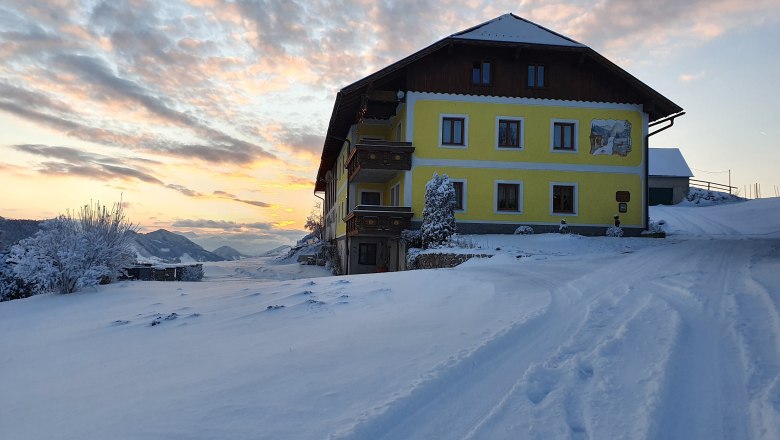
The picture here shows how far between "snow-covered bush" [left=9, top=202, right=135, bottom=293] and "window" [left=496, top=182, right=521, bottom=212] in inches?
632

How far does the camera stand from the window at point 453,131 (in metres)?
25.7

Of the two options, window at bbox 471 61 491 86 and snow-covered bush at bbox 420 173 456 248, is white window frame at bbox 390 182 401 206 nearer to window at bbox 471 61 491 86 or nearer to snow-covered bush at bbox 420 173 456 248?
snow-covered bush at bbox 420 173 456 248

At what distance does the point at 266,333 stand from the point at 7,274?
1266 cm

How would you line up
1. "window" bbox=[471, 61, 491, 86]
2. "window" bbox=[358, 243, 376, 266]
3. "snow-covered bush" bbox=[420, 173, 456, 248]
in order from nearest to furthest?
"snow-covered bush" bbox=[420, 173, 456, 248] → "window" bbox=[471, 61, 491, 86] → "window" bbox=[358, 243, 376, 266]

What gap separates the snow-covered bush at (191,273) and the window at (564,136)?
57.5ft

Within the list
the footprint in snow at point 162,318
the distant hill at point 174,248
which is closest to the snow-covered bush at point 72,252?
the footprint in snow at point 162,318

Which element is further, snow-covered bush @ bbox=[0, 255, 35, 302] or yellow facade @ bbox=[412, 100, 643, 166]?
yellow facade @ bbox=[412, 100, 643, 166]

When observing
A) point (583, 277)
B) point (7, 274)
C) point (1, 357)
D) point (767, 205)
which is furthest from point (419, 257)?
point (767, 205)

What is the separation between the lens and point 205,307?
34.3ft

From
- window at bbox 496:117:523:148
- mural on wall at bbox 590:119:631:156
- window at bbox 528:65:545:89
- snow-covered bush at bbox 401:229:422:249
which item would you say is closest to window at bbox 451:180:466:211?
window at bbox 496:117:523:148

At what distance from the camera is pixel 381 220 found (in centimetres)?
2430

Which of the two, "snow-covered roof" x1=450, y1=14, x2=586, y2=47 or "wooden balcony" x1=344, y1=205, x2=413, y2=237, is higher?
"snow-covered roof" x1=450, y1=14, x2=586, y2=47

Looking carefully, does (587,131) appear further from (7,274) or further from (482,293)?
(7,274)

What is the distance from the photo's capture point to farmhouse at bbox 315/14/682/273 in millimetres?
25266
